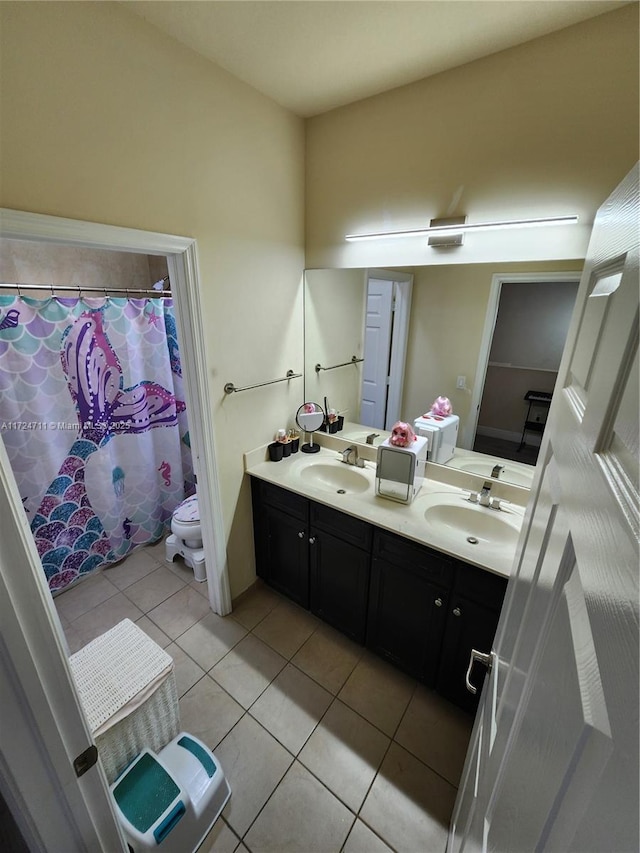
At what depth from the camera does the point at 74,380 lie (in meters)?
2.23

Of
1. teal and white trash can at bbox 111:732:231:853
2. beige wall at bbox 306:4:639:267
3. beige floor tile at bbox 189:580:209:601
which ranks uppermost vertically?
beige wall at bbox 306:4:639:267

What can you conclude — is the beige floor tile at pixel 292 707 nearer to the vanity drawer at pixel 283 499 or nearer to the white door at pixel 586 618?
the vanity drawer at pixel 283 499

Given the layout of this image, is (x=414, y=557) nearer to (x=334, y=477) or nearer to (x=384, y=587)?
(x=384, y=587)

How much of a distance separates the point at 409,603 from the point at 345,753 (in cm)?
67

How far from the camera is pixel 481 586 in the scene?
143 centimetres

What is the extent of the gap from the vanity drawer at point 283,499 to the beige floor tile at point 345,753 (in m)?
0.93

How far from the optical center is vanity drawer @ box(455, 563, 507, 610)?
4.54 feet

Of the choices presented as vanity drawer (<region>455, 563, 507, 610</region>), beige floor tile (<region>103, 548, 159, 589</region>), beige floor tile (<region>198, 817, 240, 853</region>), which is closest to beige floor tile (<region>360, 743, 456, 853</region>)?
beige floor tile (<region>198, 817, 240, 853</region>)

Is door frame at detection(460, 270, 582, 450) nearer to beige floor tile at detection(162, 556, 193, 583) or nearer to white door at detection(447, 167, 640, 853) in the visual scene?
white door at detection(447, 167, 640, 853)

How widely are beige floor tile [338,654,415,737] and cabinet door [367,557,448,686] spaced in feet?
0.31

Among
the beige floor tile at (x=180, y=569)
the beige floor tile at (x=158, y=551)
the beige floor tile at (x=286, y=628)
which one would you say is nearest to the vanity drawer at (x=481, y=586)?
the beige floor tile at (x=286, y=628)

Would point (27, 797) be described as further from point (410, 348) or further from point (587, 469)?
point (410, 348)

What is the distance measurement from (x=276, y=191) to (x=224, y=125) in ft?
1.22

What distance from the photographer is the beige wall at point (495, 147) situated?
1225 mm
